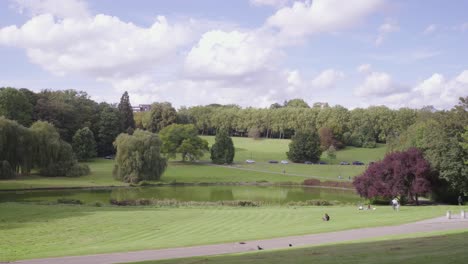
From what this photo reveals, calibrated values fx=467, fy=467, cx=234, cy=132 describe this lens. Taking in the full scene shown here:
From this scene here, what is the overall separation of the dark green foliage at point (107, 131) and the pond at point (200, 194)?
40146 mm

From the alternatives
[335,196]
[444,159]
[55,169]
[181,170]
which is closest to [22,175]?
[55,169]

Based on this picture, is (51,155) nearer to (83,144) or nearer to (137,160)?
(137,160)

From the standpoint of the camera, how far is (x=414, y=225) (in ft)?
89.9

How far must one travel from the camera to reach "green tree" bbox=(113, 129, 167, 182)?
71.5 m

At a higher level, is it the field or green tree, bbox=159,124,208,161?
green tree, bbox=159,124,208,161

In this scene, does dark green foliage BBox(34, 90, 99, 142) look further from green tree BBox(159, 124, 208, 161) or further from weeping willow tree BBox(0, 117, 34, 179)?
weeping willow tree BBox(0, 117, 34, 179)

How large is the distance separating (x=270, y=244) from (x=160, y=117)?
10387 cm

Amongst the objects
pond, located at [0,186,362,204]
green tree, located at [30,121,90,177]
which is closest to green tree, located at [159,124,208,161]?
green tree, located at [30,121,90,177]

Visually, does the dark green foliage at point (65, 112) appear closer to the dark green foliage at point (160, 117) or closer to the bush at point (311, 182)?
the dark green foliage at point (160, 117)

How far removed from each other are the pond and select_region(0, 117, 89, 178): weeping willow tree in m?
10.9

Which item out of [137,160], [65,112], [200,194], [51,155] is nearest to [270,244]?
[200,194]

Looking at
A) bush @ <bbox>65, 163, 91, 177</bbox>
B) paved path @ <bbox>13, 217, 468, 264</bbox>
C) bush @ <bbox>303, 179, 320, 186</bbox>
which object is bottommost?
bush @ <bbox>303, 179, 320, 186</bbox>

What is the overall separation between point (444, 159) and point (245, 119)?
109018 millimetres

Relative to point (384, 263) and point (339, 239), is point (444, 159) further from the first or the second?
point (384, 263)
